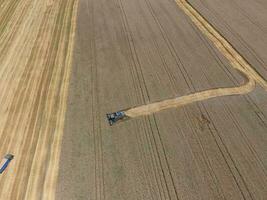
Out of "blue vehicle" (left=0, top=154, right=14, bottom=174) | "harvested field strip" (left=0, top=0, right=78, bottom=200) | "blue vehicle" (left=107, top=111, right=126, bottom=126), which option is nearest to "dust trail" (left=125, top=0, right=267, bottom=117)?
"blue vehicle" (left=107, top=111, right=126, bottom=126)

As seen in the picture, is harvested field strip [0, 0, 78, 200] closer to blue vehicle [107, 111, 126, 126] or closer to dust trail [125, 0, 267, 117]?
blue vehicle [107, 111, 126, 126]

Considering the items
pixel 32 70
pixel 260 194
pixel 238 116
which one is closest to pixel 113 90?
pixel 32 70

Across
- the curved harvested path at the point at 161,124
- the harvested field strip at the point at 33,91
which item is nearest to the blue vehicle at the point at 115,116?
the curved harvested path at the point at 161,124

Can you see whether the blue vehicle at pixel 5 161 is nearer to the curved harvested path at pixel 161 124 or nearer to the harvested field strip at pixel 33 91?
the harvested field strip at pixel 33 91

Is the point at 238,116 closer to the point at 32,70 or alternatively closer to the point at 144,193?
the point at 144,193

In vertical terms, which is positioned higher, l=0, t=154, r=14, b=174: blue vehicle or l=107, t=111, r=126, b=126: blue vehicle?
l=0, t=154, r=14, b=174: blue vehicle

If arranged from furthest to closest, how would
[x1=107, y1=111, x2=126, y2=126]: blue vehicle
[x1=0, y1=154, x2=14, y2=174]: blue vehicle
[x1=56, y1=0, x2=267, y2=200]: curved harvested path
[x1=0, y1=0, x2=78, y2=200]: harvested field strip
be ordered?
[x1=107, y1=111, x2=126, y2=126]: blue vehicle → [x1=0, y1=154, x2=14, y2=174]: blue vehicle → [x1=0, y1=0, x2=78, y2=200]: harvested field strip → [x1=56, y1=0, x2=267, y2=200]: curved harvested path
